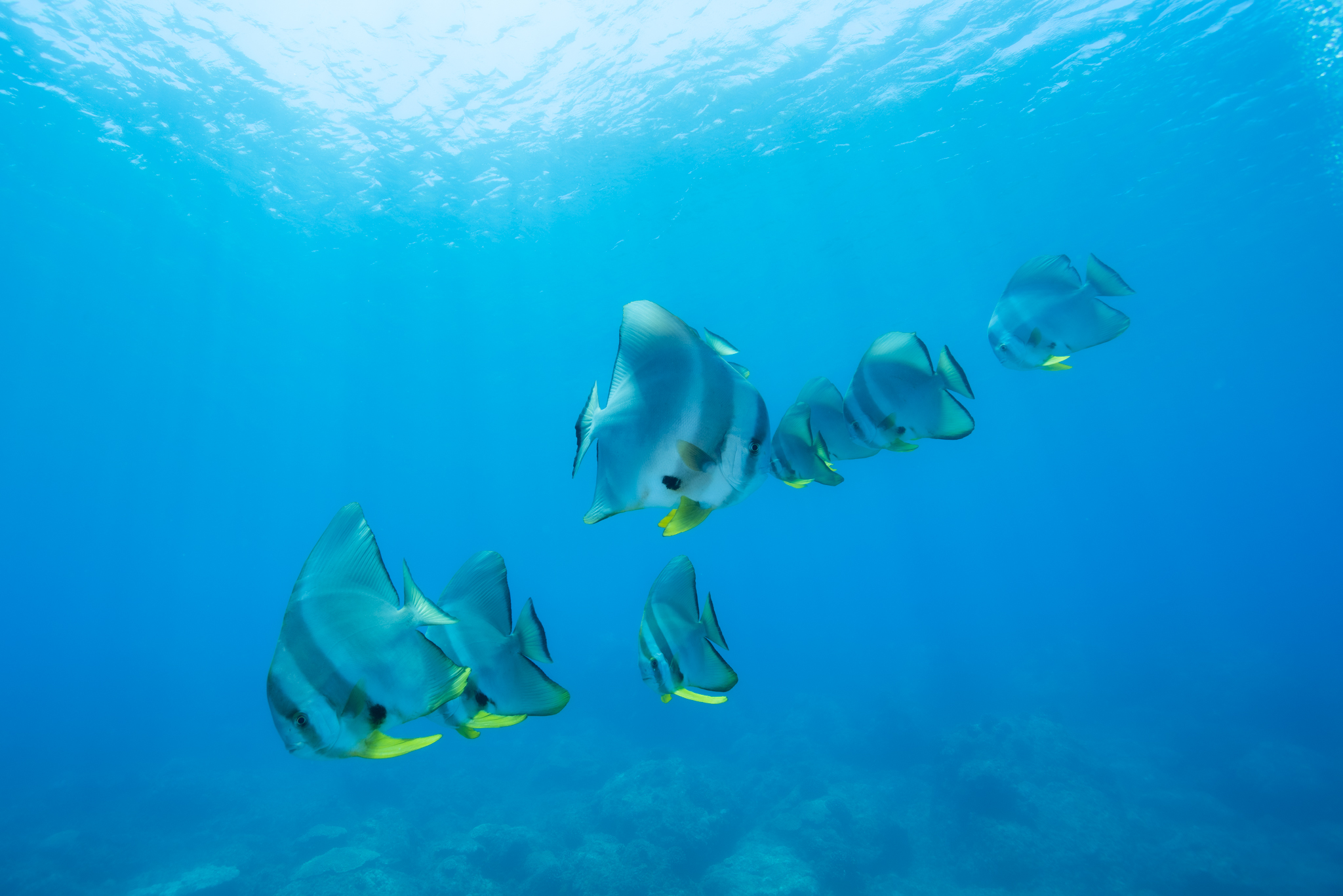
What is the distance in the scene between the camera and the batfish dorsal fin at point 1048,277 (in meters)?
2.40

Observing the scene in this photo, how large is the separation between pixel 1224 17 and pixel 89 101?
34510 mm

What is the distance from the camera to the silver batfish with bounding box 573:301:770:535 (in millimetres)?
1173

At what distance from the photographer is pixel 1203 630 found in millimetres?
27375

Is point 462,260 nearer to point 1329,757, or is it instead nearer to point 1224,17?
point 1224,17

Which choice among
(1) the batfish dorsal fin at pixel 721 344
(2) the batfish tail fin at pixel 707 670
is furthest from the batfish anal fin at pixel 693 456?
(2) the batfish tail fin at pixel 707 670

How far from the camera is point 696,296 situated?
30.8m

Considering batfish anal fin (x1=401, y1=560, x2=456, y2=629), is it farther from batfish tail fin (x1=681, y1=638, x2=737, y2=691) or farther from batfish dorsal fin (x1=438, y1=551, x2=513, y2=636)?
batfish tail fin (x1=681, y1=638, x2=737, y2=691)

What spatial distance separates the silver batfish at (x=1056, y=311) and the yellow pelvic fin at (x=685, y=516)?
1.72m

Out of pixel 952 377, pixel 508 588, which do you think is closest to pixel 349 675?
pixel 508 588

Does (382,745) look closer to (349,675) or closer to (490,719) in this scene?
(349,675)

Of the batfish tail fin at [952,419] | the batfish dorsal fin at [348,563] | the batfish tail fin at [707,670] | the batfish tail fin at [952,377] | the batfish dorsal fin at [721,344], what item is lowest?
the batfish tail fin at [707,670]

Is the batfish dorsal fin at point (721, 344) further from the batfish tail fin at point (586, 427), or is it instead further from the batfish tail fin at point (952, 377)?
the batfish tail fin at point (952, 377)

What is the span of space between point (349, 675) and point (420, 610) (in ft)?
0.59

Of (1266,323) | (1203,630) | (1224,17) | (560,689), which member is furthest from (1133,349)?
(560,689)
